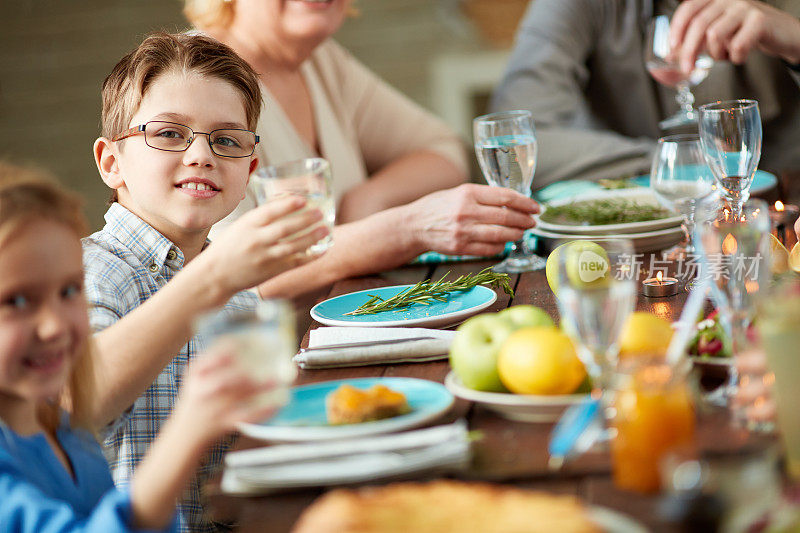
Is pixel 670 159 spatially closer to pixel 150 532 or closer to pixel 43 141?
pixel 150 532

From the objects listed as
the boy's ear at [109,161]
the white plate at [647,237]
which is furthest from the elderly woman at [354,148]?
the boy's ear at [109,161]

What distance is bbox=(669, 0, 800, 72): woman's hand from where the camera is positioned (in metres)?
2.33

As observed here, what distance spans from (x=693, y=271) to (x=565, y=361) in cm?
77

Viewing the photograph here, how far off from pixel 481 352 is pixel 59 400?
0.62 metres

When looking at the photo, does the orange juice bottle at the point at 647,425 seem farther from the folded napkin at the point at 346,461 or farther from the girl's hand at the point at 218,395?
the girl's hand at the point at 218,395

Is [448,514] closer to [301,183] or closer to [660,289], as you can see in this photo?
[301,183]

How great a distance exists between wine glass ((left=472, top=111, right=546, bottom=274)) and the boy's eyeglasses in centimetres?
50

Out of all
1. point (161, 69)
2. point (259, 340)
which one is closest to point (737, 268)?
point (259, 340)

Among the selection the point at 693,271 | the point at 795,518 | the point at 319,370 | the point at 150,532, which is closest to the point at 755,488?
the point at 795,518

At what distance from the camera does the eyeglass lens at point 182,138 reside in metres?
1.70

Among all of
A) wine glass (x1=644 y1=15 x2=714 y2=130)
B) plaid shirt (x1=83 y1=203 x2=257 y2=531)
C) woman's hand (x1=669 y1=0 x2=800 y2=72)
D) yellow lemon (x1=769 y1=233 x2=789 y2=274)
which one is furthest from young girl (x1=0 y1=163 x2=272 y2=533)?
wine glass (x1=644 y1=15 x2=714 y2=130)

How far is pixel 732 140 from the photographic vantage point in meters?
1.59

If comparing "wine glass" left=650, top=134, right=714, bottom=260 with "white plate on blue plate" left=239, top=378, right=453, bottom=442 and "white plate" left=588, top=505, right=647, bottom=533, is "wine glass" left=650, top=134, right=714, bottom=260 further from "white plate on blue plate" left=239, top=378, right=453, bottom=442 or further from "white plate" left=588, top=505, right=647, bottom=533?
"white plate" left=588, top=505, right=647, bottom=533

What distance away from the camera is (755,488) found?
27.4 inches
